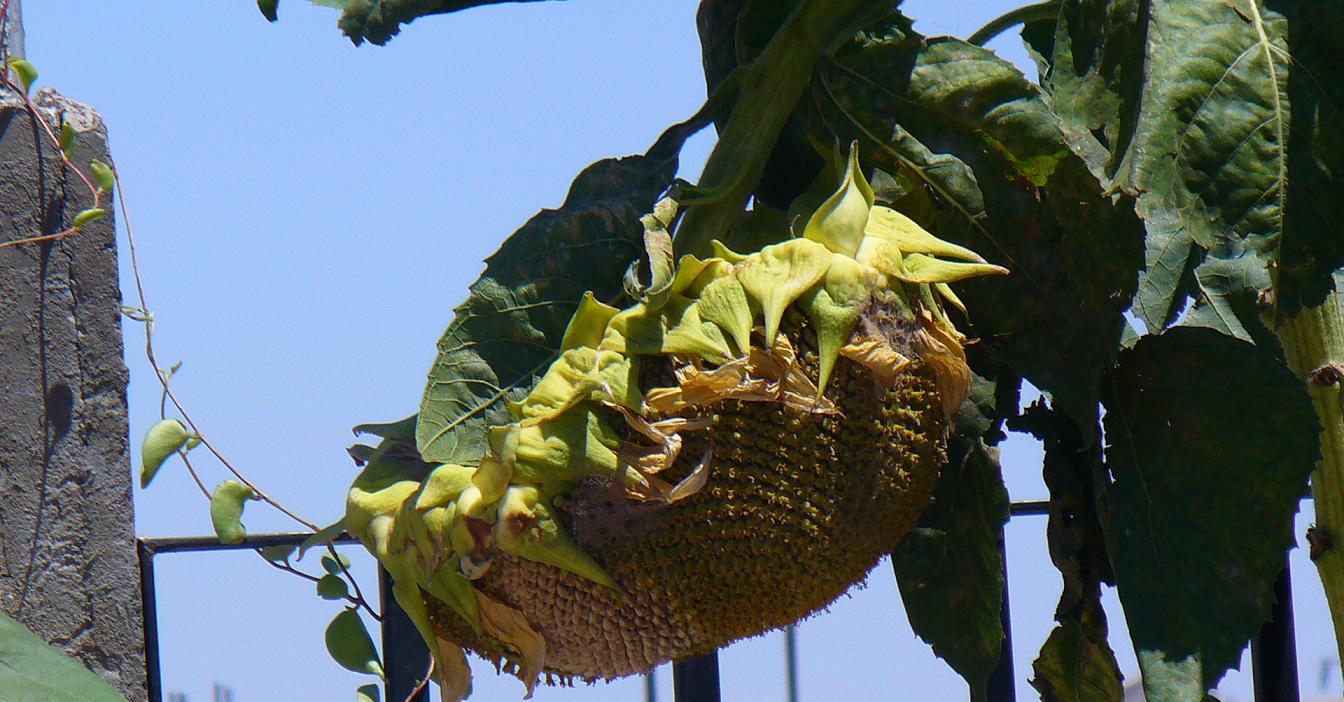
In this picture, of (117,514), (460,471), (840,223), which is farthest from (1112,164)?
(117,514)

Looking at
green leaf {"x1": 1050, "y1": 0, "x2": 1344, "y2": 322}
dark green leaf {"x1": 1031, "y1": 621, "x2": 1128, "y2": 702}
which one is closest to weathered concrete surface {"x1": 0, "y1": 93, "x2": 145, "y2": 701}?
dark green leaf {"x1": 1031, "y1": 621, "x2": 1128, "y2": 702}

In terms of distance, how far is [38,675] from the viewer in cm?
62

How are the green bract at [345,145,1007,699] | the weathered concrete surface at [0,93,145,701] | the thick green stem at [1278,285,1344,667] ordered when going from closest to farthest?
the green bract at [345,145,1007,699]
the thick green stem at [1278,285,1344,667]
the weathered concrete surface at [0,93,145,701]

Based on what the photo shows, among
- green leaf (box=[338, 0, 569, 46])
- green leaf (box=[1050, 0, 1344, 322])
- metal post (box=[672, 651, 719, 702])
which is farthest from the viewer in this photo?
metal post (box=[672, 651, 719, 702])

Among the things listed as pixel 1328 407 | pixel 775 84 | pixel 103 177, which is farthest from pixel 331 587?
pixel 1328 407

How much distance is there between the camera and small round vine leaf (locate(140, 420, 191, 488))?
1.21 m

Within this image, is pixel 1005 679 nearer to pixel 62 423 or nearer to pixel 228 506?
pixel 228 506

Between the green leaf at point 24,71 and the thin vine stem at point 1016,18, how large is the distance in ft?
2.83

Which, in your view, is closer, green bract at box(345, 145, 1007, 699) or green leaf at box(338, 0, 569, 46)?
green bract at box(345, 145, 1007, 699)

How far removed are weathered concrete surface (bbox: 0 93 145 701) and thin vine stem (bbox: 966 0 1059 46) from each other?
2.73 feet

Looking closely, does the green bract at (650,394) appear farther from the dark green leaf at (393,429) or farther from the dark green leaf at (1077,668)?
the dark green leaf at (1077,668)

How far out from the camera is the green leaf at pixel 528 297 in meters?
0.66

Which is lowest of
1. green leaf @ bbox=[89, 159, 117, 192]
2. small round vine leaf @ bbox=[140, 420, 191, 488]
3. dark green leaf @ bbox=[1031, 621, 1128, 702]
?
dark green leaf @ bbox=[1031, 621, 1128, 702]

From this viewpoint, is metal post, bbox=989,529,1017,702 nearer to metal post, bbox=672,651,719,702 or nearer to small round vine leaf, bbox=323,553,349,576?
metal post, bbox=672,651,719,702
